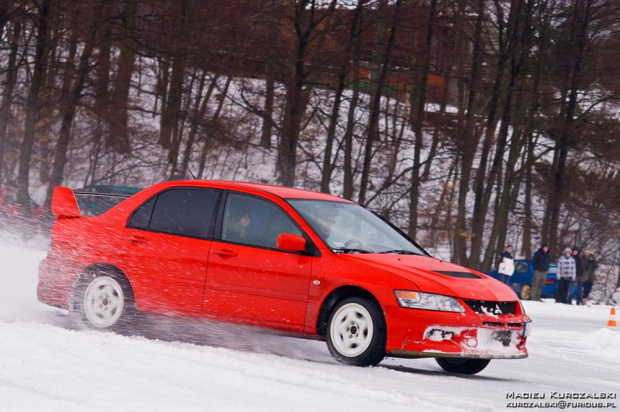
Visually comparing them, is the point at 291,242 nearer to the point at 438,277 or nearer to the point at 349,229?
the point at 349,229


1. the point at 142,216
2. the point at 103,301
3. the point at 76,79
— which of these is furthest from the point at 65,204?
the point at 76,79

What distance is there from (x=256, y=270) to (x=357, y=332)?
3.49 ft

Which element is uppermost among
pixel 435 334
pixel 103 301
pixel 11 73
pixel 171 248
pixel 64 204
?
pixel 11 73

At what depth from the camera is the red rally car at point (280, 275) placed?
802 cm

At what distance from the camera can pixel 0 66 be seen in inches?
1100

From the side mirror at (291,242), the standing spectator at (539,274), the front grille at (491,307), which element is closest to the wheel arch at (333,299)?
the side mirror at (291,242)

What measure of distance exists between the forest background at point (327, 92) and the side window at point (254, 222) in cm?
1693

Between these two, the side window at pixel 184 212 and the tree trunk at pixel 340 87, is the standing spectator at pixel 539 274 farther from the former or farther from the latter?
the side window at pixel 184 212

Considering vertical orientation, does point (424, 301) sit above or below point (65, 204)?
below

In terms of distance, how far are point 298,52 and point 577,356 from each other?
16409mm

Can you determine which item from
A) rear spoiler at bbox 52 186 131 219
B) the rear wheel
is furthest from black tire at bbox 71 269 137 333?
the rear wheel

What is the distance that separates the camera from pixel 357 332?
812 centimetres

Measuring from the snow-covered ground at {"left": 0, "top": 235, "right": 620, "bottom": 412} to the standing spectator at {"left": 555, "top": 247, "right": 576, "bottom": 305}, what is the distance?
1794 centimetres

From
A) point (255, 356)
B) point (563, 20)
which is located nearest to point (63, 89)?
point (563, 20)
